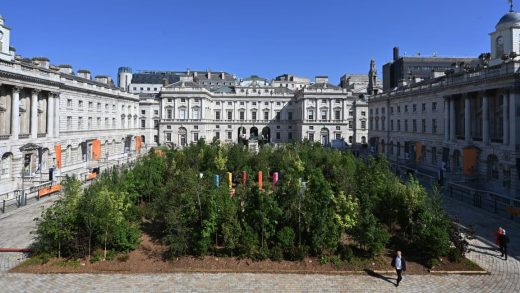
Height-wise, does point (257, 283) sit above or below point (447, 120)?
below

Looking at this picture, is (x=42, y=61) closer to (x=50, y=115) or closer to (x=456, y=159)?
(x=50, y=115)

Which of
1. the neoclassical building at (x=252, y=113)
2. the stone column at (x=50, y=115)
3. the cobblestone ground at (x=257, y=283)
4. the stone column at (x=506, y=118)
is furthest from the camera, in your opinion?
the neoclassical building at (x=252, y=113)

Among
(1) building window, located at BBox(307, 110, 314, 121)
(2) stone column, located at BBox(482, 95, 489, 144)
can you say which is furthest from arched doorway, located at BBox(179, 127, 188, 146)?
(2) stone column, located at BBox(482, 95, 489, 144)

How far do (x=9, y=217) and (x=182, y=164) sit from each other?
13516 millimetres

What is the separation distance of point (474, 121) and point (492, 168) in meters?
5.91

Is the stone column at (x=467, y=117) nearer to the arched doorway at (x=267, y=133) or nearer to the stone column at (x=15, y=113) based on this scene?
the stone column at (x=15, y=113)

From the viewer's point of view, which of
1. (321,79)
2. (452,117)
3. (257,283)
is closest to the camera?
(257,283)

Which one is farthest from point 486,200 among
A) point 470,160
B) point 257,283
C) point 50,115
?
point 50,115

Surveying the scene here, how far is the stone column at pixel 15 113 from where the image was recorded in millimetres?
32719

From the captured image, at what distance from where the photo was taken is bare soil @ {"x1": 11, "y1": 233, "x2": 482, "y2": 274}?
49.6 feet

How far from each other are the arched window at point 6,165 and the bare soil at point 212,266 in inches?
783

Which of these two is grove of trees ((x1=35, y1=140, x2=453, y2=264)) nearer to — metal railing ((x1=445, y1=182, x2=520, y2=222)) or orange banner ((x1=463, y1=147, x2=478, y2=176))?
metal railing ((x1=445, y1=182, x2=520, y2=222))

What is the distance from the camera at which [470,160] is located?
35281 millimetres

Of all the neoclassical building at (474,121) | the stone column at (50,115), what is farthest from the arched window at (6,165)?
the neoclassical building at (474,121)
